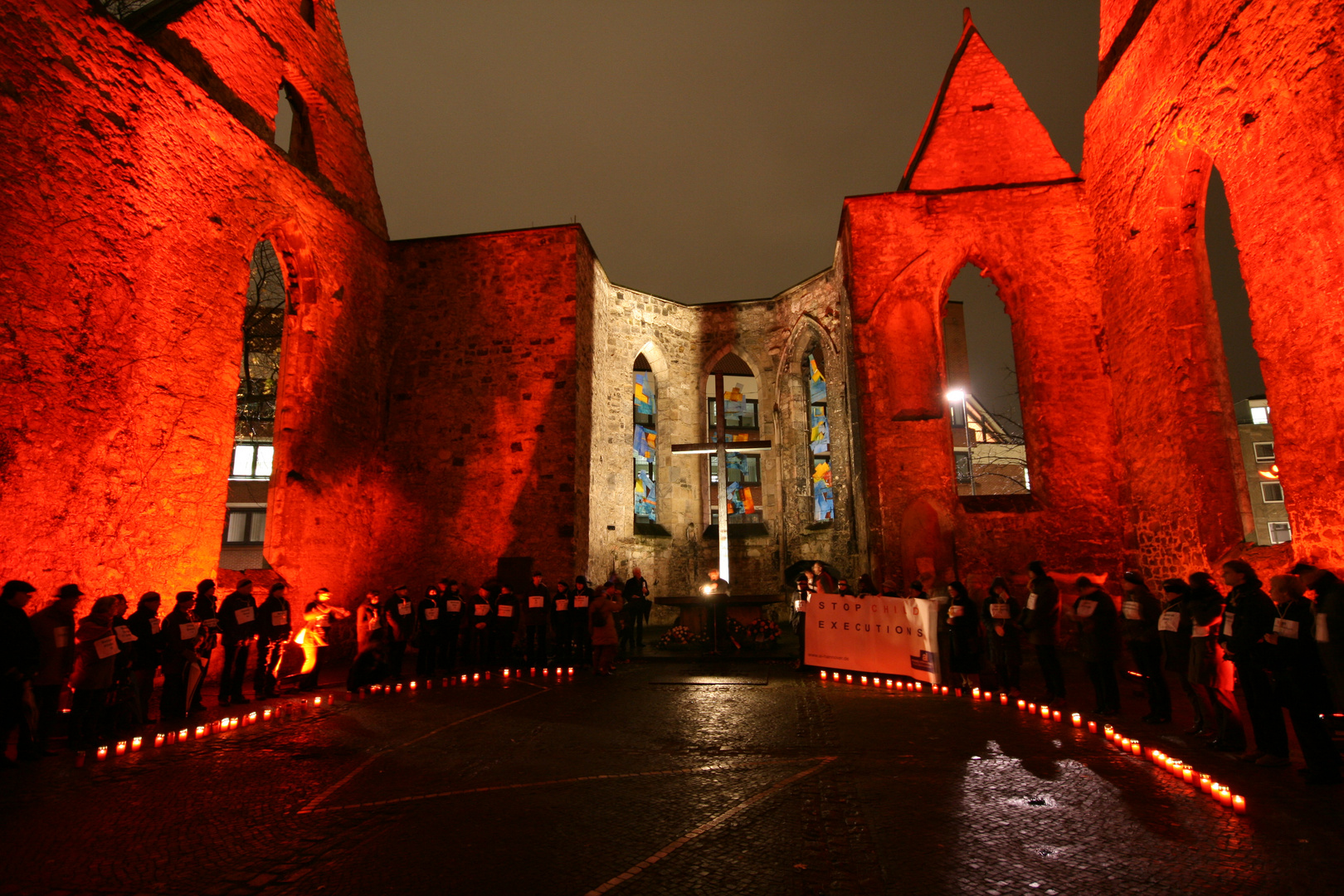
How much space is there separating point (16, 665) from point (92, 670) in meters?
0.75

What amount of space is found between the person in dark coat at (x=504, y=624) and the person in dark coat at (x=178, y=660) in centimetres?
394

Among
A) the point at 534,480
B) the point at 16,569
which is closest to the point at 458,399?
the point at 534,480

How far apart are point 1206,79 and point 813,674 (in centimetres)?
887

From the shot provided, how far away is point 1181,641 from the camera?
5.65 m

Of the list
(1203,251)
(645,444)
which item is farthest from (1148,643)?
(645,444)

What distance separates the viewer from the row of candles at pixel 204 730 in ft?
18.0

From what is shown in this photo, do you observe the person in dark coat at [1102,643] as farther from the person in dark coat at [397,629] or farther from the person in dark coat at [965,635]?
the person in dark coat at [397,629]

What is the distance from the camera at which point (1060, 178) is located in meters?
12.6

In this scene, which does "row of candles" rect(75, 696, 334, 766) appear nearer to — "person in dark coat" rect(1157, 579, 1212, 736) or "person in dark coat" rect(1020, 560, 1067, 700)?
"person in dark coat" rect(1020, 560, 1067, 700)

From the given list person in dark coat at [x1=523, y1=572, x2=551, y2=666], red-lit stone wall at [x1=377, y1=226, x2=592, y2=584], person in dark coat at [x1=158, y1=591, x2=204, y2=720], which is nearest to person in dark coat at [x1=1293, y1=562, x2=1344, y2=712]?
person in dark coat at [x1=523, y1=572, x2=551, y2=666]

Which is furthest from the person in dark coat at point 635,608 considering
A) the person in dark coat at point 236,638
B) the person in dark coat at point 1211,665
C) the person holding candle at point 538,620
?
the person in dark coat at point 1211,665

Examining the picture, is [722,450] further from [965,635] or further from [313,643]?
[313,643]

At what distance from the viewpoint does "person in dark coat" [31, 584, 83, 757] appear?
5.48 meters

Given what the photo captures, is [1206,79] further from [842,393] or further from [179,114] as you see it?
[179,114]
